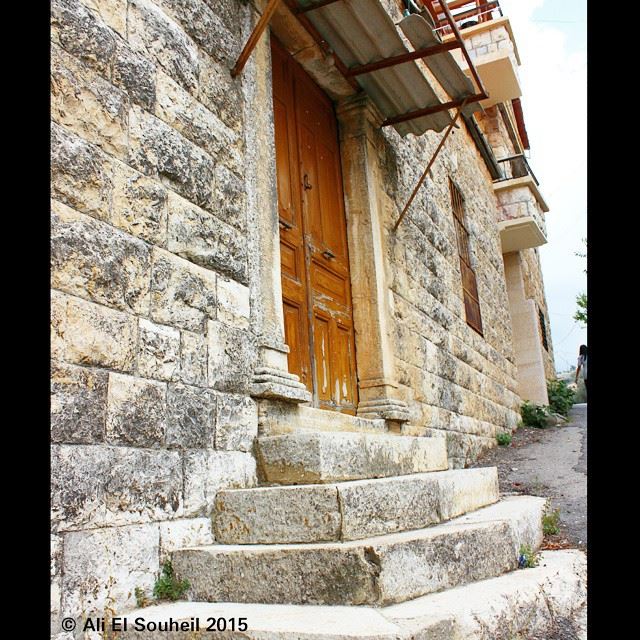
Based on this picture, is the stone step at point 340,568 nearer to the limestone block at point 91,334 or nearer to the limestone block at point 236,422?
the limestone block at point 236,422

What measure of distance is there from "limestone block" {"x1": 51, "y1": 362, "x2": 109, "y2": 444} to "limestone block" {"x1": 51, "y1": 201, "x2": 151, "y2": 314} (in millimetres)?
285

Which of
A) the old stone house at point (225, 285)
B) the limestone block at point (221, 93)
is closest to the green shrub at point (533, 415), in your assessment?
the old stone house at point (225, 285)

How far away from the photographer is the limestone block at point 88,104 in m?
2.37

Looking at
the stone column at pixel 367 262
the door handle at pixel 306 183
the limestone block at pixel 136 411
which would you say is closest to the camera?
the limestone block at pixel 136 411

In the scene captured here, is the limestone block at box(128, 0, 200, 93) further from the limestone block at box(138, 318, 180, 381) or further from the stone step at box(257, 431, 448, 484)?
the stone step at box(257, 431, 448, 484)

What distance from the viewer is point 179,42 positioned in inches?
122

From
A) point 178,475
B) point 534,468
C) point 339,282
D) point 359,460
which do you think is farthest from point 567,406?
point 178,475

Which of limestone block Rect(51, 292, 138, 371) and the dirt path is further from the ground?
limestone block Rect(51, 292, 138, 371)

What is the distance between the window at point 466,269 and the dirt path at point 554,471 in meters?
1.66

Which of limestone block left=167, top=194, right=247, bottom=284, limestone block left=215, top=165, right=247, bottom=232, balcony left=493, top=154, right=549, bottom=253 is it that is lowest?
limestone block left=167, top=194, right=247, bottom=284

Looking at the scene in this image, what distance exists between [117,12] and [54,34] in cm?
43

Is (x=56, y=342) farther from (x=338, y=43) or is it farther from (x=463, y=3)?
(x=463, y=3)

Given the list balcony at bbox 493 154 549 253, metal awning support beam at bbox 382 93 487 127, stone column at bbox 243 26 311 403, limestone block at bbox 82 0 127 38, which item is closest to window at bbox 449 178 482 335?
metal awning support beam at bbox 382 93 487 127

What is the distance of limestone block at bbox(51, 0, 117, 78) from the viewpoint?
2413mm
